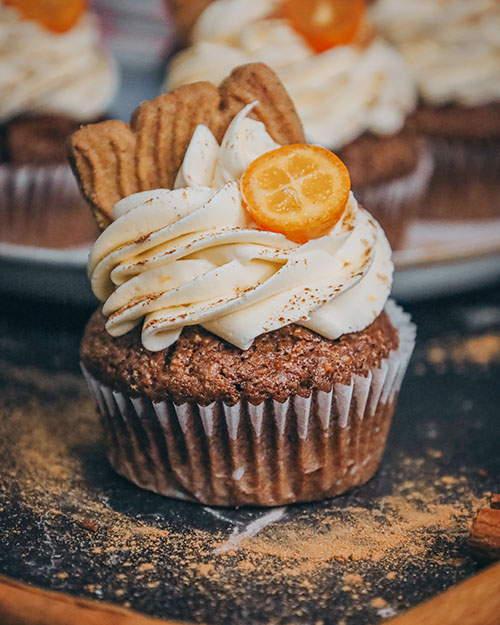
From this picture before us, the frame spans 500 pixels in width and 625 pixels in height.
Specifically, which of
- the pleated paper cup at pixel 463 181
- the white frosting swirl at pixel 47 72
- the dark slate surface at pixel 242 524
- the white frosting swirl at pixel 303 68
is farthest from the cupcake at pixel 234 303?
the pleated paper cup at pixel 463 181

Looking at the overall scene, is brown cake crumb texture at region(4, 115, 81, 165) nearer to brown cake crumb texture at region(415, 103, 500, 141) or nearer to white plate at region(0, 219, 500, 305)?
white plate at region(0, 219, 500, 305)

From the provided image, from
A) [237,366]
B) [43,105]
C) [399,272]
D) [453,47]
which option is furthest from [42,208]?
[237,366]

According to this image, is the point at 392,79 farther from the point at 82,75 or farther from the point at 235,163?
the point at 235,163

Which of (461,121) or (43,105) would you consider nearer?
(43,105)

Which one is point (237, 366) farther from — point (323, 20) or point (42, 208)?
point (42, 208)

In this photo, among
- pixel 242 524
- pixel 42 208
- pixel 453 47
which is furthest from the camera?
pixel 453 47

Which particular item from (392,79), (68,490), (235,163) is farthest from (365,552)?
(392,79)

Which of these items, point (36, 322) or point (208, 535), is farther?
point (36, 322)
